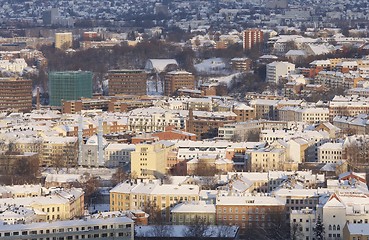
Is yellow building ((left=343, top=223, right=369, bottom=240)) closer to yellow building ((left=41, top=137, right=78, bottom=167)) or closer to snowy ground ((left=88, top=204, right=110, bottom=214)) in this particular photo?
snowy ground ((left=88, top=204, right=110, bottom=214))

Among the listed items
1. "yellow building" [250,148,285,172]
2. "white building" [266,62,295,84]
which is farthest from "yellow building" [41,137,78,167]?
"white building" [266,62,295,84]

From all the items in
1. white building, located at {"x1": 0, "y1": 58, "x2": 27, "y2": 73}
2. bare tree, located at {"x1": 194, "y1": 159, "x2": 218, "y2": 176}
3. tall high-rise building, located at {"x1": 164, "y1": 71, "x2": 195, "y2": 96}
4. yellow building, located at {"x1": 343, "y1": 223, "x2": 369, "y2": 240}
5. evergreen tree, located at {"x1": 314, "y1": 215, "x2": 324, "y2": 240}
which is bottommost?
white building, located at {"x1": 0, "y1": 58, "x2": 27, "y2": 73}

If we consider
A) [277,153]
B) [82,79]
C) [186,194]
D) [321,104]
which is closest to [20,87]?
[82,79]

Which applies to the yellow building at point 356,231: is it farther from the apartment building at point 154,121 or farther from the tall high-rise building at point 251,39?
the tall high-rise building at point 251,39

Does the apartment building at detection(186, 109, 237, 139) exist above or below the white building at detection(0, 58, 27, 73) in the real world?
above

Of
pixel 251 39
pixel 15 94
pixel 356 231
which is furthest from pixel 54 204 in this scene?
pixel 251 39

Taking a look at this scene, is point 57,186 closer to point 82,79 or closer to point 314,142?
point 314,142
